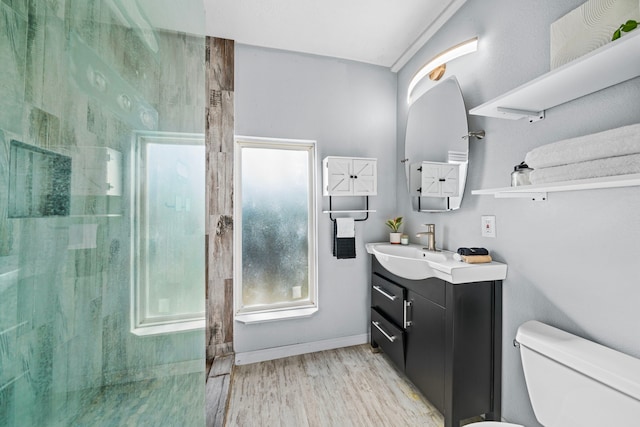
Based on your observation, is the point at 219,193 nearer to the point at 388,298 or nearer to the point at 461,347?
the point at 388,298

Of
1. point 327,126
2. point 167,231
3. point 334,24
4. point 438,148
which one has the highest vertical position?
point 334,24

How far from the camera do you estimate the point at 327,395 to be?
172 cm

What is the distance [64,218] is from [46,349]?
120 mm

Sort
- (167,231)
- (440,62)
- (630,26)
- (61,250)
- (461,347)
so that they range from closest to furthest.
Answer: (61,250) → (167,231) → (630,26) → (461,347) → (440,62)

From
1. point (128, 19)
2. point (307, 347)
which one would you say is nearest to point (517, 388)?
point (307, 347)

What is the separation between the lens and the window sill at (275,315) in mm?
2068

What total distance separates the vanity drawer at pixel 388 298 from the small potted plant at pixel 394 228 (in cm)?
35

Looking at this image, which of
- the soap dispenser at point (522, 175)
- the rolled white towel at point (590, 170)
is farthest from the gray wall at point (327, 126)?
the rolled white towel at point (590, 170)

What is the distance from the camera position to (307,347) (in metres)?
2.22

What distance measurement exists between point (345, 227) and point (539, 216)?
1.29 meters

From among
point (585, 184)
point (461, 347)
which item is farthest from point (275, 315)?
point (585, 184)

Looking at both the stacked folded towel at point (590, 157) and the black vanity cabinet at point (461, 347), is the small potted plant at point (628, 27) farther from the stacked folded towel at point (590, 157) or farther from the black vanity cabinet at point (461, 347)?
the black vanity cabinet at point (461, 347)

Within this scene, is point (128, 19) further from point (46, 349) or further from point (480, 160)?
point (480, 160)

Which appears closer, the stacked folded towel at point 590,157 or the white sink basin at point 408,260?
the stacked folded towel at point 590,157
